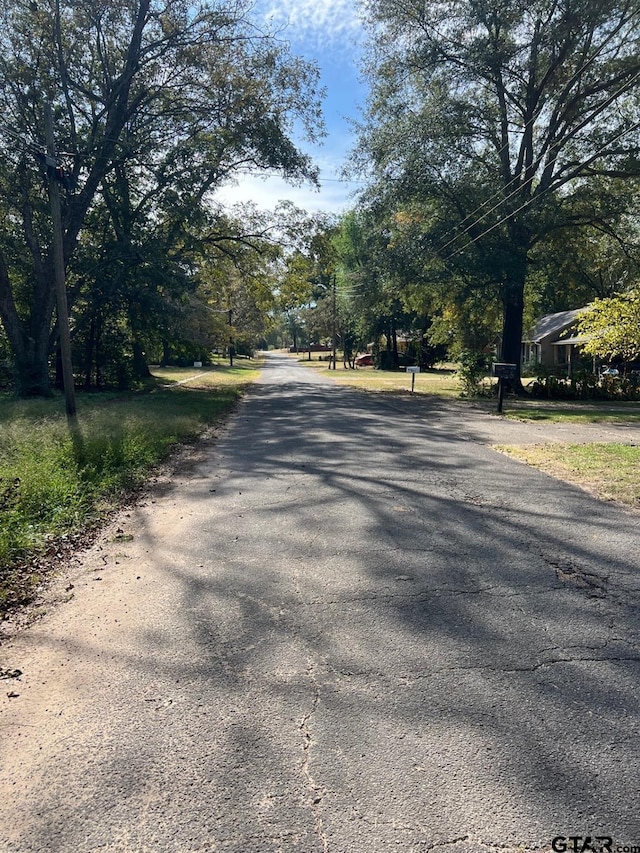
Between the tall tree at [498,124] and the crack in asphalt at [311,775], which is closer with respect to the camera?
the crack in asphalt at [311,775]

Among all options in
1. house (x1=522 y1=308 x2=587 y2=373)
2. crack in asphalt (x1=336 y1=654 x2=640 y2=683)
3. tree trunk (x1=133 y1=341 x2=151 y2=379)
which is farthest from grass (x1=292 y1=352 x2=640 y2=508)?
house (x1=522 y1=308 x2=587 y2=373)

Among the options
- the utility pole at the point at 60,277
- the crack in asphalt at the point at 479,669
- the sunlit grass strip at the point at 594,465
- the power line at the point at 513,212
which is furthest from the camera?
the power line at the point at 513,212

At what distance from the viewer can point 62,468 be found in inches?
294

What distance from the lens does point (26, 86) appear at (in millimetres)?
17672

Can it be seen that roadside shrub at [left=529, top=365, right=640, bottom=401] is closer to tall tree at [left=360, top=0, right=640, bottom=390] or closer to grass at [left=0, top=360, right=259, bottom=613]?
tall tree at [left=360, top=0, right=640, bottom=390]

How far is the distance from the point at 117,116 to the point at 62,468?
631 inches

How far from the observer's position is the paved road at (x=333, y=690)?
2129 mm

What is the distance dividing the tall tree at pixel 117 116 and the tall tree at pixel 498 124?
350cm

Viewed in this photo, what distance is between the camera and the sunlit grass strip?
6.99m

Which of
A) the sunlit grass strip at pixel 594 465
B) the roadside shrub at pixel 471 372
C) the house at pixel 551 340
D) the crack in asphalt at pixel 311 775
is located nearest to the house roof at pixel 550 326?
the house at pixel 551 340

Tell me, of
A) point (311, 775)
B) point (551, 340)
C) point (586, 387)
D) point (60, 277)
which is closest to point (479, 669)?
point (311, 775)

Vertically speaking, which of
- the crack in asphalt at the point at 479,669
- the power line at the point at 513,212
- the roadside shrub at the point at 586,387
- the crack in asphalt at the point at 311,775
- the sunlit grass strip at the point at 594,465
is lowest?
the crack in asphalt at the point at 311,775

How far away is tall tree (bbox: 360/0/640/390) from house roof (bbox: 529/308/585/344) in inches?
757

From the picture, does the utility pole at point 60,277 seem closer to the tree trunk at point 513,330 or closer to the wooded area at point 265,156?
the wooded area at point 265,156
